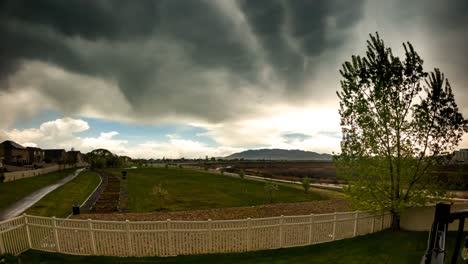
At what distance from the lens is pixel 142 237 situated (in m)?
11.0

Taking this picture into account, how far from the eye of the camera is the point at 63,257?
11.3 m

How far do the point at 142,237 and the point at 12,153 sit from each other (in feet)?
340

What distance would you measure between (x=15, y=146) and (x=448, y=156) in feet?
372

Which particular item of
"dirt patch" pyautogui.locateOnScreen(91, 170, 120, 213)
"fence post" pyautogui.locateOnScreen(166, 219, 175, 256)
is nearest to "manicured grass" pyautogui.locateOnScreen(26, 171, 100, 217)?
"dirt patch" pyautogui.locateOnScreen(91, 170, 120, 213)

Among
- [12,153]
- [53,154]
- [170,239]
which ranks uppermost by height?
[12,153]

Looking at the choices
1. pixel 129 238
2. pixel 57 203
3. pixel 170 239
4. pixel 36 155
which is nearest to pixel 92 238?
pixel 129 238

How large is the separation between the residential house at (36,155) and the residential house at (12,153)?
592 centimetres

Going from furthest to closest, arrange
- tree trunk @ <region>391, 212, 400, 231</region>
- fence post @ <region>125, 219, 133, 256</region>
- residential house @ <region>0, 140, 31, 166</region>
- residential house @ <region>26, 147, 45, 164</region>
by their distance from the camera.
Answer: residential house @ <region>26, 147, 45, 164</region> < residential house @ <region>0, 140, 31, 166</region> < tree trunk @ <region>391, 212, 400, 231</region> < fence post @ <region>125, 219, 133, 256</region>

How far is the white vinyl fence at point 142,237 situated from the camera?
11297 mm

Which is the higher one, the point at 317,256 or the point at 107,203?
the point at 317,256

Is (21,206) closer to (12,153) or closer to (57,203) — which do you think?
(57,203)

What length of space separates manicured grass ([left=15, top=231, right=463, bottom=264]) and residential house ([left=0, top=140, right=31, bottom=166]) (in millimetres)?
94800

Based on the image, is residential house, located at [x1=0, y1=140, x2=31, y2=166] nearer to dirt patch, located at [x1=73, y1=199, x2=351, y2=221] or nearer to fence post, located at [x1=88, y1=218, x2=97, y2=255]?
dirt patch, located at [x1=73, y1=199, x2=351, y2=221]

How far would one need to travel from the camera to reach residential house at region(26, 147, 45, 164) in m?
102
